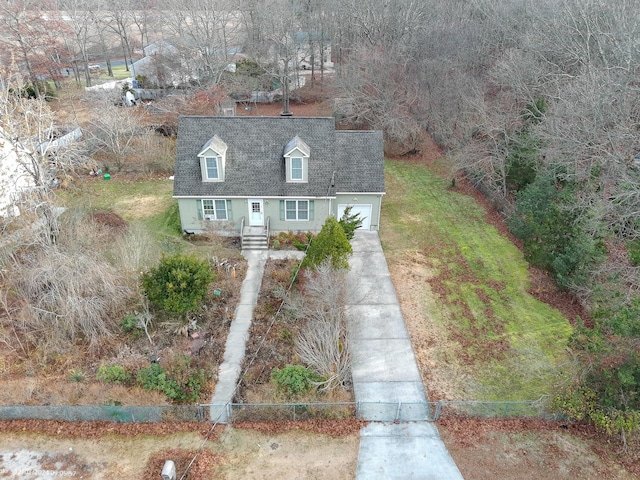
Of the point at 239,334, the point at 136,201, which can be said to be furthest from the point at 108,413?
the point at 136,201

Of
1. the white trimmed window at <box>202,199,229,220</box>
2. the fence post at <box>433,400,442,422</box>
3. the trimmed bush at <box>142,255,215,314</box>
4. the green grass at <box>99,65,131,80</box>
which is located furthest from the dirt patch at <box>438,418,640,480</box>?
the green grass at <box>99,65,131,80</box>

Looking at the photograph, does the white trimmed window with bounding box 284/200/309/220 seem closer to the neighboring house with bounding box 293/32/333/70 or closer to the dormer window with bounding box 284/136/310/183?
the dormer window with bounding box 284/136/310/183

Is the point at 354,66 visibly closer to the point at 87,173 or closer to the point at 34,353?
the point at 87,173

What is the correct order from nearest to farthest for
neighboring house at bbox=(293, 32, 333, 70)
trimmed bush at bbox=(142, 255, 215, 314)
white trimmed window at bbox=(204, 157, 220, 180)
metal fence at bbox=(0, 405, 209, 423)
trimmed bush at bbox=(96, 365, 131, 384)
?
1. metal fence at bbox=(0, 405, 209, 423)
2. trimmed bush at bbox=(96, 365, 131, 384)
3. trimmed bush at bbox=(142, 255, 215, 314)
4. white trimmed window at bbox=(204, 157, 220, 180)
5. neighboring house at bbox=(293, 32, 333, 70)

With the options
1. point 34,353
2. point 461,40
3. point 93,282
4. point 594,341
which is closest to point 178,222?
point 93,282

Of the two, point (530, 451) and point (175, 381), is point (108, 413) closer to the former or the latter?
point (175, 381)

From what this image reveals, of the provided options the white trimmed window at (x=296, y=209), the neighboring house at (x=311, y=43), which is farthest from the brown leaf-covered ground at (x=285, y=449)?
the neighboring house at (x=311, y=43)
